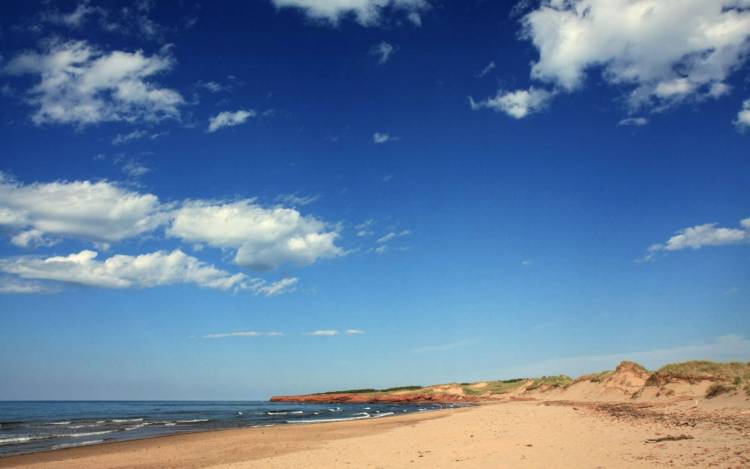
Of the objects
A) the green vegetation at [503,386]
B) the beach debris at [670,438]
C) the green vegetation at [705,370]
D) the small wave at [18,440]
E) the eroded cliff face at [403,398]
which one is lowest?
the eroded cliff face at [403,398]

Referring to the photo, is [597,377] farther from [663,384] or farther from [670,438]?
[670,438]

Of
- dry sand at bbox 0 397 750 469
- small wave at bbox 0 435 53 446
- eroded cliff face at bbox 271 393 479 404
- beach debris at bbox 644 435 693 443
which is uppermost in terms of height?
beach debris at bbox 644 435 693 443

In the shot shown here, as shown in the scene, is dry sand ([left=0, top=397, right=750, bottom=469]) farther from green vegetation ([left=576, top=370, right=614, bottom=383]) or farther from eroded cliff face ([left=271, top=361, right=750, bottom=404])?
green vegetation ([left=576, top=370, right=614, bottom=383])

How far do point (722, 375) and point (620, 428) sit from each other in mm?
26315

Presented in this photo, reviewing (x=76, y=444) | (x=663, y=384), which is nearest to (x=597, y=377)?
(x=663, y=384)

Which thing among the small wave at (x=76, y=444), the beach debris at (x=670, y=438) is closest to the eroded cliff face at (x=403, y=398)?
the small wave at (x=76, y=444)

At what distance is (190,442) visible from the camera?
28047mm

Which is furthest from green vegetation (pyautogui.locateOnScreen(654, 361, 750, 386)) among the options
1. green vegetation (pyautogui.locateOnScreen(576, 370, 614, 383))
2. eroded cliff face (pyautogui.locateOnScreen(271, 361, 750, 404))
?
green vegetation (pyautogui.locateOnScreen(576, 370, 614, 383))

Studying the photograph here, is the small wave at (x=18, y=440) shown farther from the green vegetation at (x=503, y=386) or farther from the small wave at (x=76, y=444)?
the green vegetation at (x=503, y=386)

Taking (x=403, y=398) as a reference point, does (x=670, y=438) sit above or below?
above

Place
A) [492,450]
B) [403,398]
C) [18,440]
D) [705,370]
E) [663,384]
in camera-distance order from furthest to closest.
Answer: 1. [403,398]
2. [663,384]
3. [705,370]
4. [18,440]
5. [492,450]

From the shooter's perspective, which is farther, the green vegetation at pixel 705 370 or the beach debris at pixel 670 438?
the green vegetation at pixel 705 370

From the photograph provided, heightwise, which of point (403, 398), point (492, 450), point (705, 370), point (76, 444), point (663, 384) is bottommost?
point (403, 398)

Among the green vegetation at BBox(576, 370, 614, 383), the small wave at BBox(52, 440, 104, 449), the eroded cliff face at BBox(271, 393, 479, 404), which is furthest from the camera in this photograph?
the eroded cliff face at BBox(271, 393, 479, 404)
